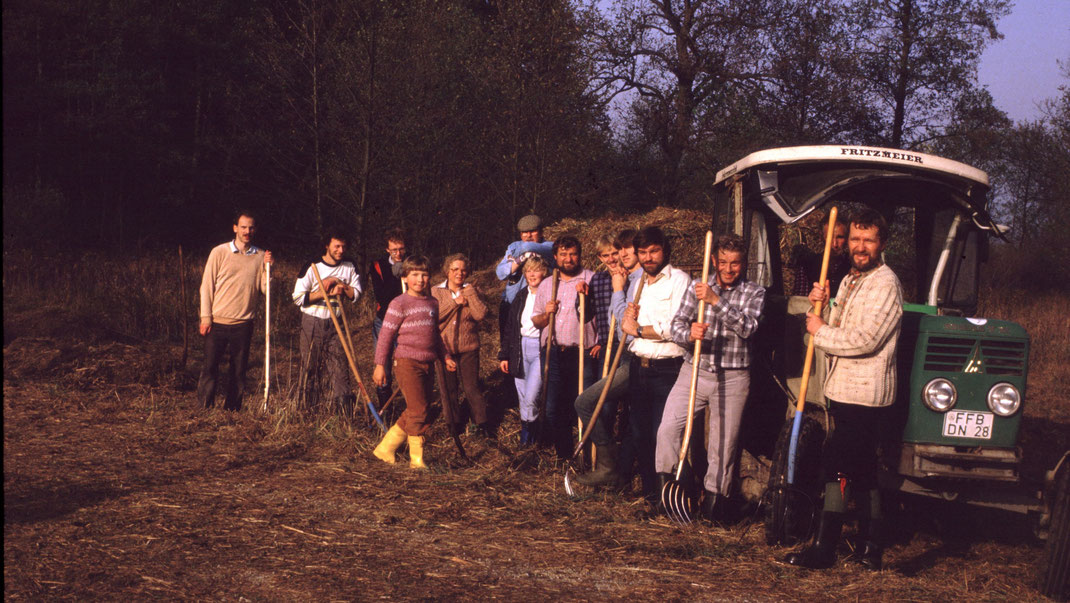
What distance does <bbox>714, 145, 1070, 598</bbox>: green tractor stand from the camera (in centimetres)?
582

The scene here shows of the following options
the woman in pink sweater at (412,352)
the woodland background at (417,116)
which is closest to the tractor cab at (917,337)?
the woman in pink sweater at (412,352)

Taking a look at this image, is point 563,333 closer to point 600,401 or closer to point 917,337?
point 600,401

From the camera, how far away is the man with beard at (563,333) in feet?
27.0

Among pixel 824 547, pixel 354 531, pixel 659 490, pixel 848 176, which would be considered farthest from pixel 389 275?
pixel 824 547

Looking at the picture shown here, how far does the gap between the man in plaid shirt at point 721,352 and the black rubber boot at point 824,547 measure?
915 mm

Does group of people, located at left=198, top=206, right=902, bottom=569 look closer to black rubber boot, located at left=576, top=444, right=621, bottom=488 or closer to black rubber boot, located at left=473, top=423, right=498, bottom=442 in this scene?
black rubber boot, located at left=576, top=444, right=621, bottom=488

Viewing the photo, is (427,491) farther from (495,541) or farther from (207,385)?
(207,385)

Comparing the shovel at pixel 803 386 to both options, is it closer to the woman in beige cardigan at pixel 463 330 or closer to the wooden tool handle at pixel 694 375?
the wooden tool handle at pixel 694 375

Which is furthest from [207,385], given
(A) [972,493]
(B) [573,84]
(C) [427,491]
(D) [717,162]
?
(D) [717,162]

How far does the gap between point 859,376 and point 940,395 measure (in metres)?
0.84

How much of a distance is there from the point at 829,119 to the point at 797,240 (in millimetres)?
16940

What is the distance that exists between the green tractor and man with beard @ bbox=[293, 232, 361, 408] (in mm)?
3672

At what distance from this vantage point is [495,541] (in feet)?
19.5

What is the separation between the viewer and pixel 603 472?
730 cm
